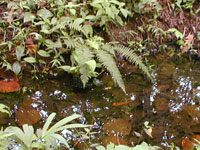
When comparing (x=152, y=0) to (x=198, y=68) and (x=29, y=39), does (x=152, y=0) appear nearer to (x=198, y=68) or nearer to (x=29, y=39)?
(x=198, y=68)

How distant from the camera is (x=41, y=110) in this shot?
2727mm

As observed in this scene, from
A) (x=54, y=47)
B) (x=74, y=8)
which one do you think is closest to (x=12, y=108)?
(x=54, y=47)

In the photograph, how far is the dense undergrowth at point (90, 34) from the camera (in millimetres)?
3137

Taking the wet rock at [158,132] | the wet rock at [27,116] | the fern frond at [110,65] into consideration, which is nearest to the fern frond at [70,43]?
the fern frond at [110,65]

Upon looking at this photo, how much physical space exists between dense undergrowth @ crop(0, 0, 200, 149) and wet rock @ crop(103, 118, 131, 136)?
414 millimetres

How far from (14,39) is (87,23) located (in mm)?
1164

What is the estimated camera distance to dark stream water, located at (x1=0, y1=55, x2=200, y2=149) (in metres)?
2.54

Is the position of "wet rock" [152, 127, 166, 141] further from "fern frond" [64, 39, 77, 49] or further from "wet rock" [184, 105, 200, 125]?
"fern frond" [64, 39, 77, 49]

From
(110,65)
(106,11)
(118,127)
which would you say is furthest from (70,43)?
(118,127)

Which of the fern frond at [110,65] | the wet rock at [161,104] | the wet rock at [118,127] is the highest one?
the fern frond at [110,65]

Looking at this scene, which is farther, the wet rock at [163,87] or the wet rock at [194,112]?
the wet rock at [163,87]

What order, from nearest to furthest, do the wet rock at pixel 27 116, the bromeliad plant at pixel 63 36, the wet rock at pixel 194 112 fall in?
the wet rock at pixel 27 116
the wet rock at pixel 194 112
the bromeliad plant at pixel 63 36

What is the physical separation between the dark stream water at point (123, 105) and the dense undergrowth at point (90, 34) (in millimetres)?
210

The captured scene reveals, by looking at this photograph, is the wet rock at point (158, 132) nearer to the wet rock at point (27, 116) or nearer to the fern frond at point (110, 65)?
the fern frond at point (110, 65)
